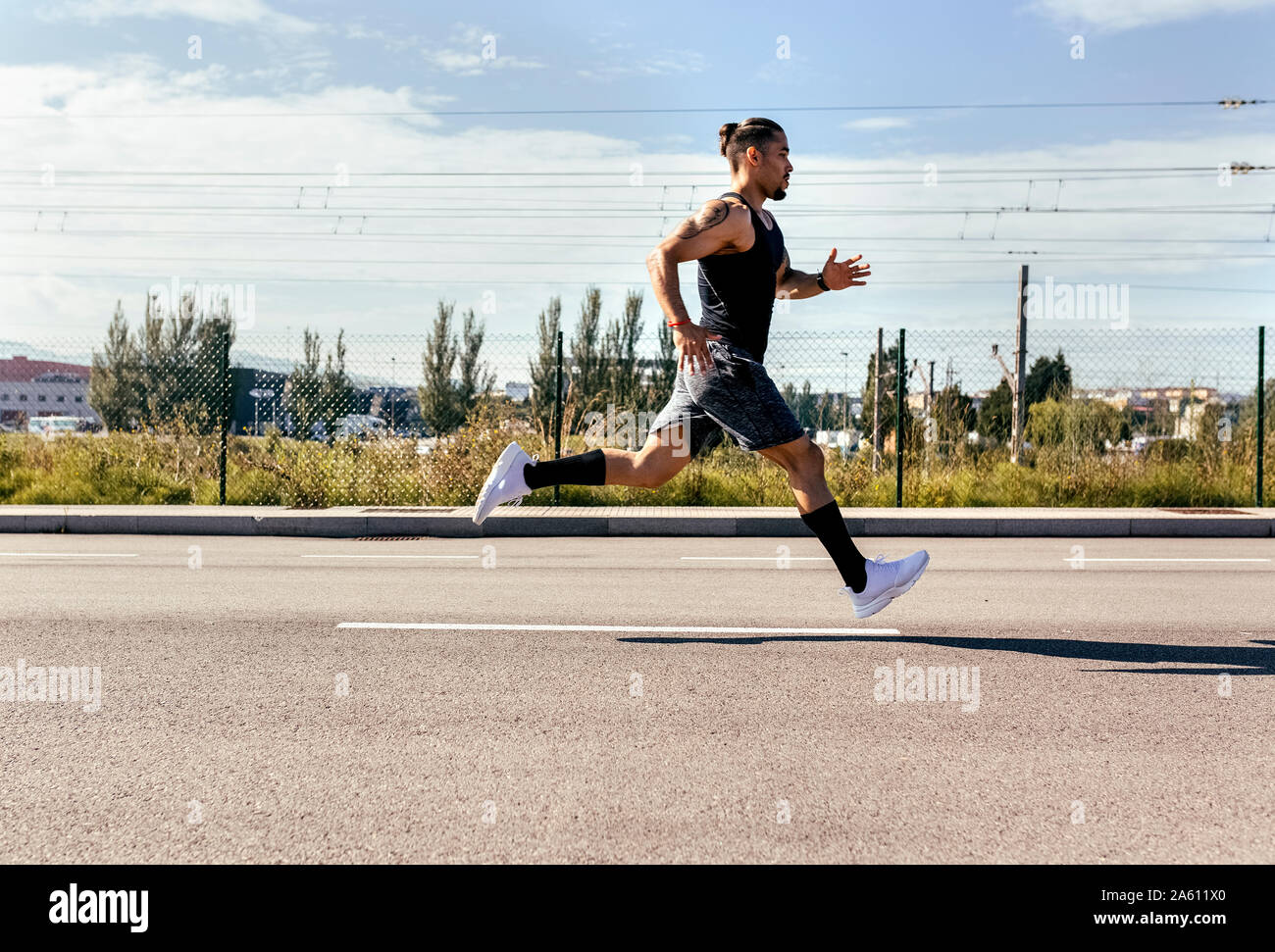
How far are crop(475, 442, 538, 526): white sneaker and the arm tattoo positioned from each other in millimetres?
1301

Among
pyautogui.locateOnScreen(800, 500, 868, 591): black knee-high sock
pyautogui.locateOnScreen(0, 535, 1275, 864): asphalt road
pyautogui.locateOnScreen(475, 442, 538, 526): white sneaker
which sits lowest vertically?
pyautogui.locateOnScreen(0, 535, 1275, 864): asphalt road

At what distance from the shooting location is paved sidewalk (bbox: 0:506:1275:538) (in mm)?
10750

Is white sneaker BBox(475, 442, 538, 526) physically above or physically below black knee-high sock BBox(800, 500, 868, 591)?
above

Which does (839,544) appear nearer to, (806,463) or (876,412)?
(806,463)

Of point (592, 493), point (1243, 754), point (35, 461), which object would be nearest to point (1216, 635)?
point (1243, 754)

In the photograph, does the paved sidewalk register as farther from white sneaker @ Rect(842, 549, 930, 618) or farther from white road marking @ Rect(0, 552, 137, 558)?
white sneaker @ Rect(842, 549, 930, 618)

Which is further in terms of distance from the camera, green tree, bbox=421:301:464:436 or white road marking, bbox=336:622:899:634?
green tree, bbox=421:301:464:436

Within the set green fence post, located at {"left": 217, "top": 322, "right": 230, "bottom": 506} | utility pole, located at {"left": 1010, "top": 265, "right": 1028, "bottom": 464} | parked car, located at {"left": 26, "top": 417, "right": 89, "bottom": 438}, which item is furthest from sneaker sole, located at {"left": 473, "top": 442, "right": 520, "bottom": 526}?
utility pole, located at {"left": 1010, "top": 265, "right": 1028, "bottom": 464}

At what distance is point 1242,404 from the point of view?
44.8 feet

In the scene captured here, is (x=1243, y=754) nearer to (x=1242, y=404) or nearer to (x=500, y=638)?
(x=500, y=638)

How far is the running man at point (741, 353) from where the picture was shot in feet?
14.8

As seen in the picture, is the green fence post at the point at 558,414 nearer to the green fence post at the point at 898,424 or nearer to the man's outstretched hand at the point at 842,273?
the green fence post at the point at 898,424

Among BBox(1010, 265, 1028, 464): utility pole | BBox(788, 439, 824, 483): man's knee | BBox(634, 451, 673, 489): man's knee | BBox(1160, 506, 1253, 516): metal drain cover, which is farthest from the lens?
BBox(1010, 265, 1028, 464): utility pole

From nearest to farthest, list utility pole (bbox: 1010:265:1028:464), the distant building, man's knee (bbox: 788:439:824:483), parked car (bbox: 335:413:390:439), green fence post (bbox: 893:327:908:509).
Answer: man's knee (bbox: 788:439:824:483) < green fence post (bbox: 893:327:908:509) < parked car (bbox: 335:413:390:439) < utility pole (bbox: 1010:265:1028:464) < the distant building
